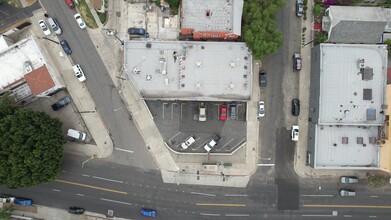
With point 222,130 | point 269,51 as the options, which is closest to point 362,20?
point 269,51

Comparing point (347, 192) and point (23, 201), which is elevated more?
point (347, 192)

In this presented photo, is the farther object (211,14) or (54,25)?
(54,25)

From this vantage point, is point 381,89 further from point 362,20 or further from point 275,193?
point 275,193

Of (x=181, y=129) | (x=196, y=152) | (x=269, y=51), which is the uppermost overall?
Answer: (x=269, y=51)

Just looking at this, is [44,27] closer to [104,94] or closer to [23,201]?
[104,94]

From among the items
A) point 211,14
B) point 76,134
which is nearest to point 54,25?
point 76,134

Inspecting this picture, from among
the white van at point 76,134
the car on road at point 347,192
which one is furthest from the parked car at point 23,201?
the car on road at point 347,192

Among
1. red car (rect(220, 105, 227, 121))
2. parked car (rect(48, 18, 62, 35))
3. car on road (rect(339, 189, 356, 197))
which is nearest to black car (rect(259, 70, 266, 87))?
red car (rect(220, 105, 227, 121))
